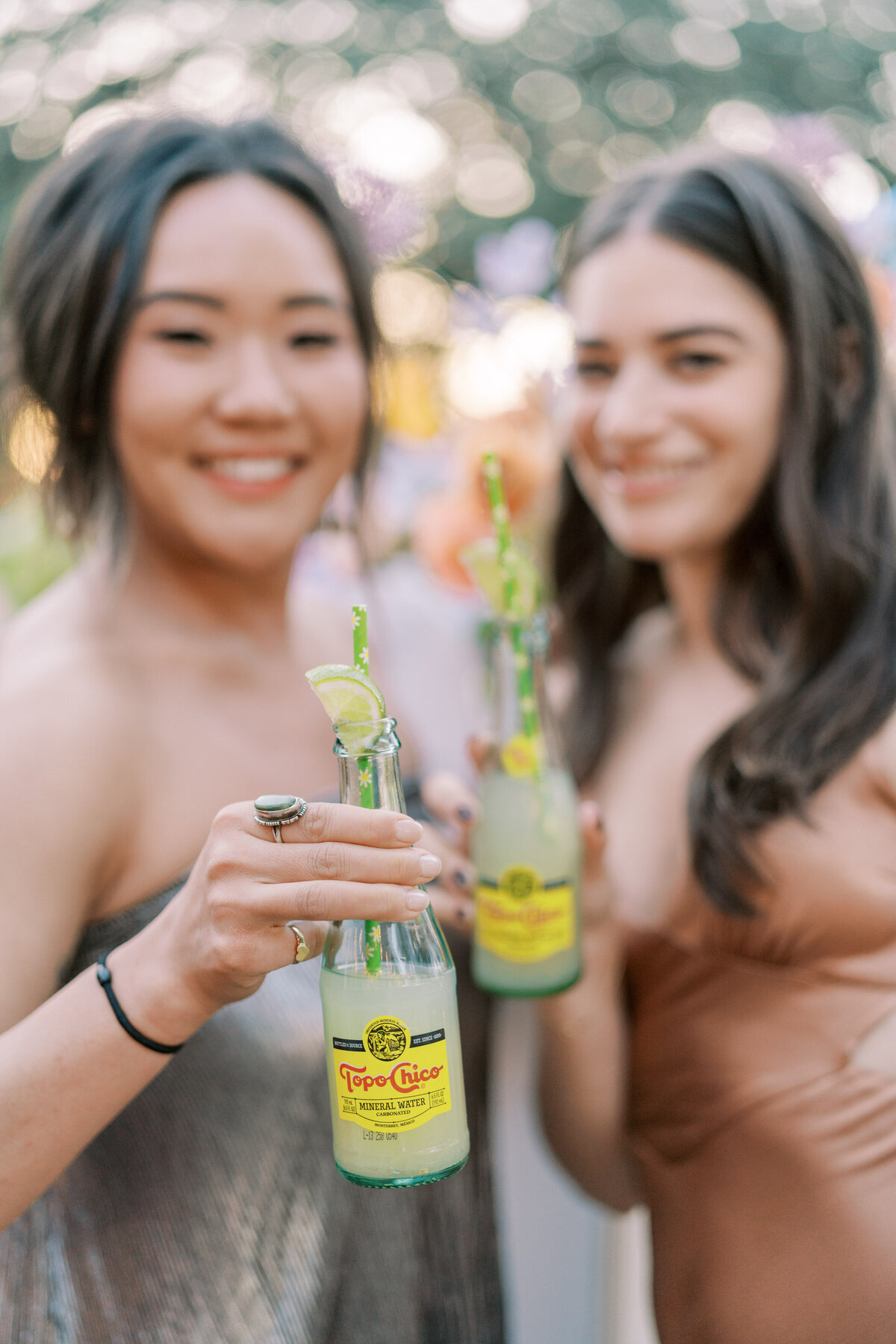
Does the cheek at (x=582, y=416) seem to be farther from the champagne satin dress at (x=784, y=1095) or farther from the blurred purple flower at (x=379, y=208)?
the champagne satin dress at (x=784, y=1095)

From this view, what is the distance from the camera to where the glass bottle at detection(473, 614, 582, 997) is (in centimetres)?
133

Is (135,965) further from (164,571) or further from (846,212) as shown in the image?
(846,212)

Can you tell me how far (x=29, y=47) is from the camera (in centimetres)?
581

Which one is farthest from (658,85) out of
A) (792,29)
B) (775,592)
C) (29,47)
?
(775,592)

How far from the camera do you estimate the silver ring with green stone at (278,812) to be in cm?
92

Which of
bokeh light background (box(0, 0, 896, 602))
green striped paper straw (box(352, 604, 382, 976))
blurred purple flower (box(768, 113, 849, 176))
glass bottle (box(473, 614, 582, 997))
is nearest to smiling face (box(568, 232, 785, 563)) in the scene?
blurred purple flower (box(768, 113, 849, 176))

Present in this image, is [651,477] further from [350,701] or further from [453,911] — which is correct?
[350,701]

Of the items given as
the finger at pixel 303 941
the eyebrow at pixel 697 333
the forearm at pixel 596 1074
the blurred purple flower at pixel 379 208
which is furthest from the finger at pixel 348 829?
the blurred purple flower at pixel 379 208

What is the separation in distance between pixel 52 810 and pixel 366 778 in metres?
0.43

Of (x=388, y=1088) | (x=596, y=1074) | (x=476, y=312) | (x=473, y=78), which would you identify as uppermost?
(x=473, y=78)

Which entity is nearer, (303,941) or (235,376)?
(303,941)

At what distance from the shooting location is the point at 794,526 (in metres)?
1.69

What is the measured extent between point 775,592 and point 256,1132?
1181 millimetres

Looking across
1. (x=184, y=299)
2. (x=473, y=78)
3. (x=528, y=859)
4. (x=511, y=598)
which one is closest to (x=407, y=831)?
(x=511, y=598)
